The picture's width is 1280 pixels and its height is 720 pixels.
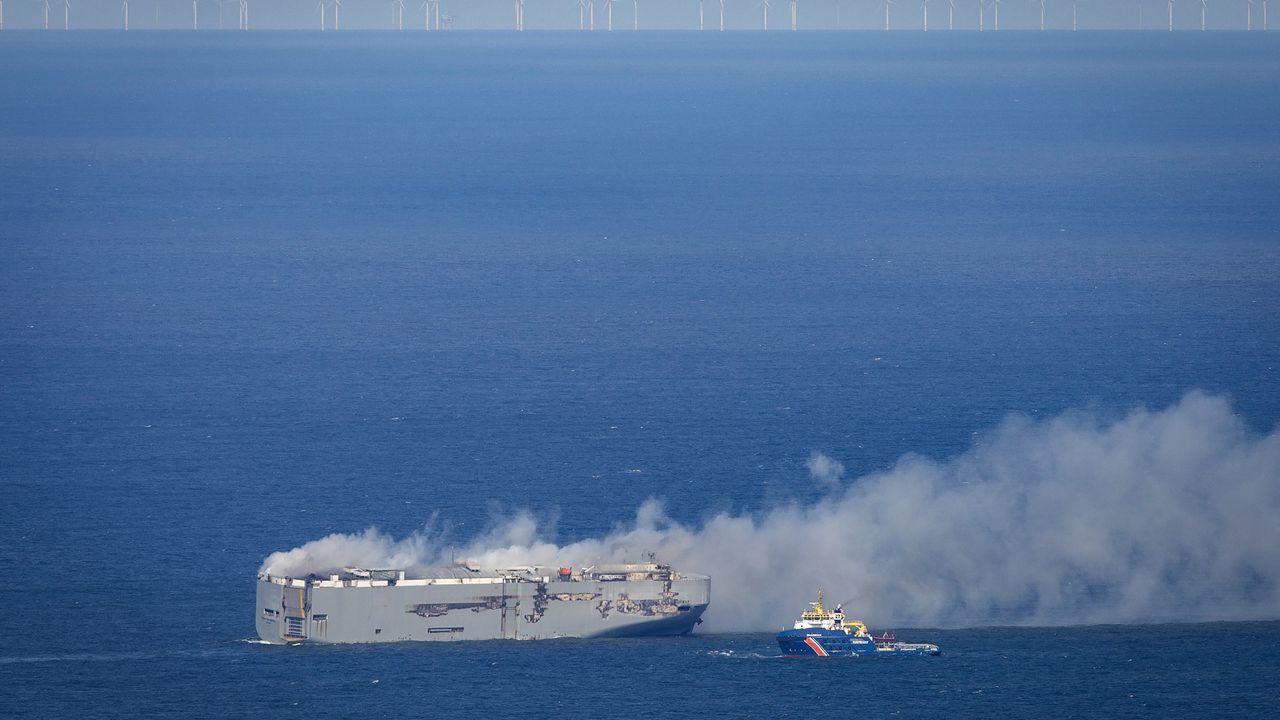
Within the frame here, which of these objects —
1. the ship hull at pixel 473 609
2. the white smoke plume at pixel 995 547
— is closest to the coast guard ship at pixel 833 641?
the white smoke plume at pixel 995 547

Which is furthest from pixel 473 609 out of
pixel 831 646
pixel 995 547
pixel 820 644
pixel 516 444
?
pixel 516 444

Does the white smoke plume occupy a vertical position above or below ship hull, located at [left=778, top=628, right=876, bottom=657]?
above

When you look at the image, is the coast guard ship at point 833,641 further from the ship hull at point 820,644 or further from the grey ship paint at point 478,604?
the grey ship paint at point 478,604

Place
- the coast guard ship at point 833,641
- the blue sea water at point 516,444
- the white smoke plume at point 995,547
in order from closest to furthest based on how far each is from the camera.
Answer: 1. the blue sea water at point 516,444
2. the coast guard ship at point 833,641
3. the white smoke plume at point 995,547

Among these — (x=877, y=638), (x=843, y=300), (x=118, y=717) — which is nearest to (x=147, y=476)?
(x=118, y=717)

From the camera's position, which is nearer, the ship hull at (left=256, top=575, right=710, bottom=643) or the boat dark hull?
the boat dark hull

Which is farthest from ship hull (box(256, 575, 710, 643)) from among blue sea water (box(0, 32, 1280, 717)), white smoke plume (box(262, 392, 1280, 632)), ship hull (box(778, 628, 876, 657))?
ship hull (box(778, 628, 876, 657))

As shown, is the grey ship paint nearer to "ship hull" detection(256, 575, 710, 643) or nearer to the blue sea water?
"ship hull" detection(256, 575, 710, 643)

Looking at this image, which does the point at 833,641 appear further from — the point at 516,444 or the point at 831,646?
the point at 516,444
